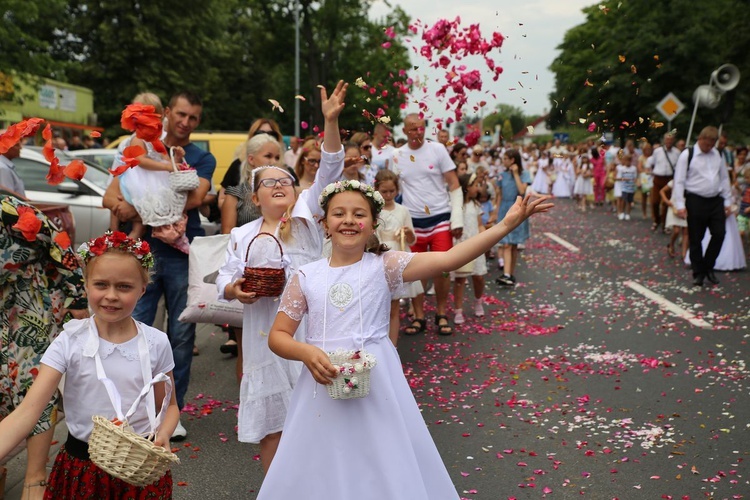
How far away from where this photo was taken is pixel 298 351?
3684mm

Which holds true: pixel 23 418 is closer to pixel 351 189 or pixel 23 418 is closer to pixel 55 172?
pixel 55 172

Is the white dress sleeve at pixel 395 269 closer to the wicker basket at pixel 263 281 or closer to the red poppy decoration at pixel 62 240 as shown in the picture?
the wicker basket at pixel 263 281

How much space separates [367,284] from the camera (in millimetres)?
3957

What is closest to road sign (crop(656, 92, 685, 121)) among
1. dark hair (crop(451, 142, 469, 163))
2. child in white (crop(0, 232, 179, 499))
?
dark hair (crop(451, 142, 469, 163))

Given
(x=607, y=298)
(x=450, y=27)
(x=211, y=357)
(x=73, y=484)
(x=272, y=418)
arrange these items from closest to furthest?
1. (x=73, y=484)
2. (x=272, y=418)
3. (x=450, y=27)
4. (x=211, y=357)
5. (x=607, y=298)

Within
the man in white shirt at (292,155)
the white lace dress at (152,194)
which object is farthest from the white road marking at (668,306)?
the white lace dress at (152,194)

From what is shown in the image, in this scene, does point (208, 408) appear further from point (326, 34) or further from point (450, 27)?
point (326, 34)

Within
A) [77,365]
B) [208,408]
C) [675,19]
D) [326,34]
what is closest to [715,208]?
[208,408]

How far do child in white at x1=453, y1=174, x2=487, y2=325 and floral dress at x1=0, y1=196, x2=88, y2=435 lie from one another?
5.93 metres

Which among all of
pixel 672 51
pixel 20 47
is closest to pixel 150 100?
pixel 20 47

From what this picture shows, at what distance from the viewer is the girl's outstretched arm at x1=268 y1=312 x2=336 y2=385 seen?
3561mm

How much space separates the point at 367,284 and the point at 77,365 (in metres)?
1.27

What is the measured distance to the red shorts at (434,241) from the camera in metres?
9.27

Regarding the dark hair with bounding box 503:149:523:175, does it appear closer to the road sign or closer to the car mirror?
the car mirror
